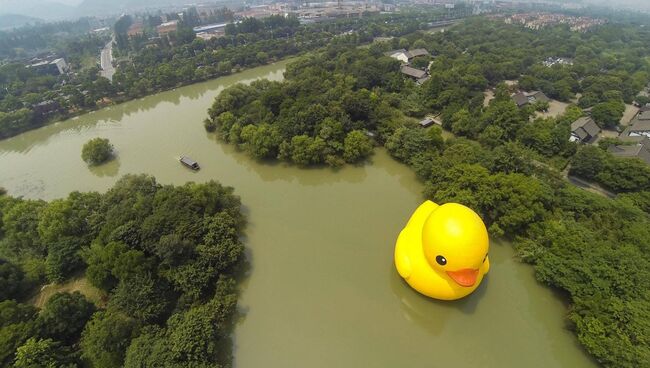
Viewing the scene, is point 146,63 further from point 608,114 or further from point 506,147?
point 608,114

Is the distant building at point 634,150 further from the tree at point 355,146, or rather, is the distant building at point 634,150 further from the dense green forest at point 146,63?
the dense green forest at point 146,63

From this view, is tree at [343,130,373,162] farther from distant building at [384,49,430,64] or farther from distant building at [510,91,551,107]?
distant building at [384,49,430,64]

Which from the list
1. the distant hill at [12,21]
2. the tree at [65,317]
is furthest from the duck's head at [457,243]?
the distant hill at [12,21]

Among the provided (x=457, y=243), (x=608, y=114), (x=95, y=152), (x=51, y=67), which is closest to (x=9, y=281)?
(x=95, y=152)

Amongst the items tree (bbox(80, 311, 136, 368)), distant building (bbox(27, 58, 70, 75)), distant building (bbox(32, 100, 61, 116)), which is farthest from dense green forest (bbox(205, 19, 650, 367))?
distant building (bbox(27, 58, 70, 75))

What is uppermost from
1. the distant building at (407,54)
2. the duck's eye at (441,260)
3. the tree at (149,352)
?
the distant building at (407,54)

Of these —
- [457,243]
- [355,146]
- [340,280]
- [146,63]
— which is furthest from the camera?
[146,63]

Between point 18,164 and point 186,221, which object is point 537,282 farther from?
point 18,164
